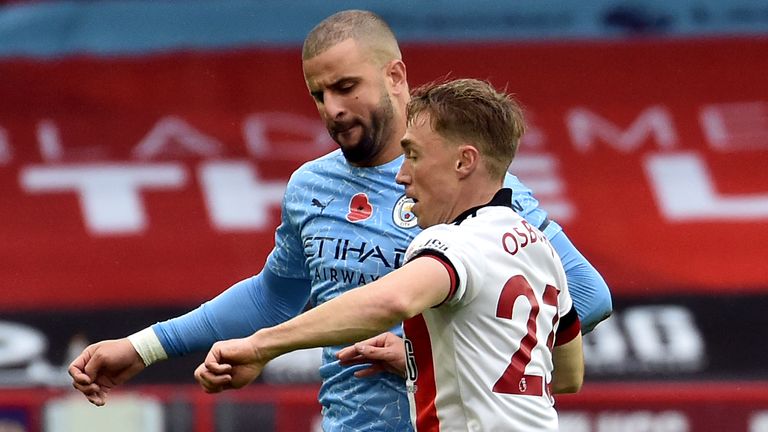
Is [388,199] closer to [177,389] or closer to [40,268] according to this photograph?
[177,389]

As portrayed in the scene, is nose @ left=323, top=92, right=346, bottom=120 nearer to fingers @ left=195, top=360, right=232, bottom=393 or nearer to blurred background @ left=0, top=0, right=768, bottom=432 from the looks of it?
fingers @ left=195, top=360, right=232, bottom=393

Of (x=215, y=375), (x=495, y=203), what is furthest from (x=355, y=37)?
(x=215, y=375)

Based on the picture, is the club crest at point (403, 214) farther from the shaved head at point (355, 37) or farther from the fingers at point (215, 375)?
the fingers at point (215, 375)

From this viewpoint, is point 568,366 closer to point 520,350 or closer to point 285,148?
point 520,350

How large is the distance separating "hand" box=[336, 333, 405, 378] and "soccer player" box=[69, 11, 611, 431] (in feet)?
0.62

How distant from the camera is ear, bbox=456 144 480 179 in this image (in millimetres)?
3115

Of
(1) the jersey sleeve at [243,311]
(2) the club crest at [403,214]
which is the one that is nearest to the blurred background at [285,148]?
(1) the jersey sleeve at [243,311]

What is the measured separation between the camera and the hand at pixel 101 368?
3648mm

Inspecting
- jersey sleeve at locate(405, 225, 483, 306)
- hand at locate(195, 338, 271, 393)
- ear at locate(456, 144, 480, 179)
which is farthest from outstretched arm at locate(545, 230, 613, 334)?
hand at locate(195, 338, 271, 393)

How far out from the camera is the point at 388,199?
3.71 meters

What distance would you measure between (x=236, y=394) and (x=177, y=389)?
61 centimetres

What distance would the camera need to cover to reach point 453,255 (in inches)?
115

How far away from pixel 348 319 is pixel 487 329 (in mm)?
310

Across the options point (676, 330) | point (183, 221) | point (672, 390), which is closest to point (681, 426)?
point (672, 390)
